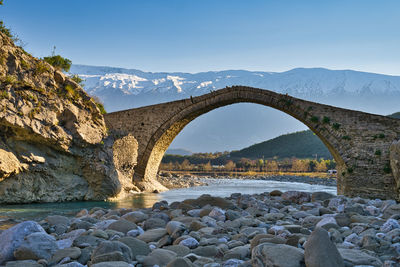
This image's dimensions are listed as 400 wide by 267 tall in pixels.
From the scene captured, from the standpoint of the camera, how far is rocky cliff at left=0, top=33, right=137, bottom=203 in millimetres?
8758

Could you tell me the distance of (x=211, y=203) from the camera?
7223 mm

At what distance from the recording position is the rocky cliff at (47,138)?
28.7ft

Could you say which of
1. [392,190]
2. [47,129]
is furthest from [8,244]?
[392,190]

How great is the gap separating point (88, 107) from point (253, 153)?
52.2 meters

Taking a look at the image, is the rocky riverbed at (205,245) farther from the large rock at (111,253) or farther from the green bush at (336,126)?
the green bush at (336,126)

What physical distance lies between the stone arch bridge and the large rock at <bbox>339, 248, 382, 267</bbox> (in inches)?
301

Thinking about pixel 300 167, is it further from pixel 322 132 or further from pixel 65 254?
pixel 65 254

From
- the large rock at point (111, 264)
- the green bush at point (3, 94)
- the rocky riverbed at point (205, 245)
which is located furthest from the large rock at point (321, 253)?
the green bush at point (3, 94)

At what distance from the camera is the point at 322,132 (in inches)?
502

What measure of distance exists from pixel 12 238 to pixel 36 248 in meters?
0.31

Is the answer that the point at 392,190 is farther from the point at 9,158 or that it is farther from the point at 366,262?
the point at 9,158

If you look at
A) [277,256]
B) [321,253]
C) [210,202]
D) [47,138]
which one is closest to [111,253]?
[277,256]

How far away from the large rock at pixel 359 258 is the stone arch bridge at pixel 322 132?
7646 mm

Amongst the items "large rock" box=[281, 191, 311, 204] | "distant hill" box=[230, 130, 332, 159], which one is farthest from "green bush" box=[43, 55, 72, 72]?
"distant hill" box=[230, 130, 332, 159]
